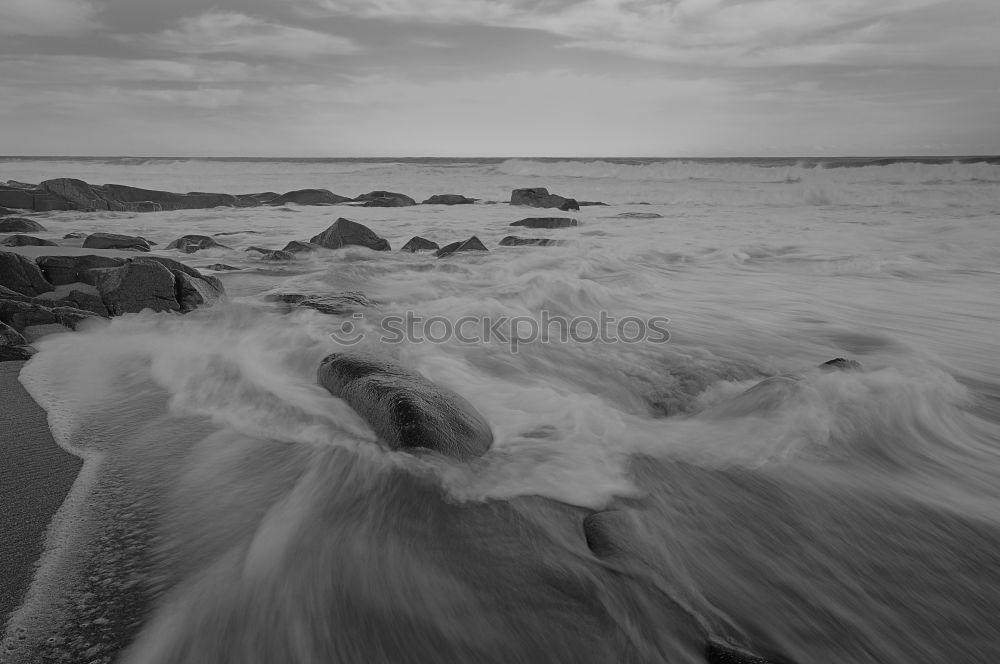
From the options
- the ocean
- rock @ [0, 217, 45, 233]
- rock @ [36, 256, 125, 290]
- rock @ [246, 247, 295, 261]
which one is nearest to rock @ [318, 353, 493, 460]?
the ocean

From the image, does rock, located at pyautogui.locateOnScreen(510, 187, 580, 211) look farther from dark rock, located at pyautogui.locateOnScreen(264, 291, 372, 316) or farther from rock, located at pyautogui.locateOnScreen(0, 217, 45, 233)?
dark rock, located at pyautogui.locateOnScreen(264, 291, 372, 316)

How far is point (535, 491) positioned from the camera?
2.42 m

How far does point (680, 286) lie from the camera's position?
7.20 m

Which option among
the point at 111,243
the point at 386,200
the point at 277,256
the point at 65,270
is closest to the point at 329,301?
the point at 65,270

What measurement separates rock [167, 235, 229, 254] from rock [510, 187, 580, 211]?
10.8 m

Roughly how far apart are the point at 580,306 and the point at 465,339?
1.74 m

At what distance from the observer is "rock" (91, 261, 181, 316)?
4656mm

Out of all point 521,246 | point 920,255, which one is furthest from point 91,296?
point 920,255

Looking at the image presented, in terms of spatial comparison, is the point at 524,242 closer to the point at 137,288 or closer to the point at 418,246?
the point at 418,246

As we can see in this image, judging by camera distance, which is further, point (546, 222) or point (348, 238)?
point (546, 222)

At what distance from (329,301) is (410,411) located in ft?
10.0

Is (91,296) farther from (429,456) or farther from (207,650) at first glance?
(207,650)

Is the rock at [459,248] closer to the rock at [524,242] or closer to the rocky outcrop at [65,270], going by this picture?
the rock at [524,242]

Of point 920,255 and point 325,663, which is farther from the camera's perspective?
point 920,255
